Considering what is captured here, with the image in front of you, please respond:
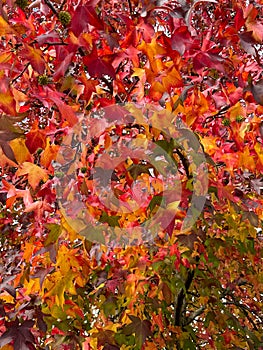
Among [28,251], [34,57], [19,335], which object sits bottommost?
[19,335]

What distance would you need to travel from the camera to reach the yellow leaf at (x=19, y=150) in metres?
1.30

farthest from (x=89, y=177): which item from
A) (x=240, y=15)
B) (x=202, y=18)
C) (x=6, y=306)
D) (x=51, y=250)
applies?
(x=202, y=18)

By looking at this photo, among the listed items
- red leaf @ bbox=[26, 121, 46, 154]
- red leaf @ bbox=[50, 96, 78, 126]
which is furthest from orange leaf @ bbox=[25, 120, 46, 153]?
red leaf @ bbox=[50, 96, 78, 126]

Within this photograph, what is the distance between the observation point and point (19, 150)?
1.32 m

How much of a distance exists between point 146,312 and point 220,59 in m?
2.19

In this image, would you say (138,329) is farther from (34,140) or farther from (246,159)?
(34,140)

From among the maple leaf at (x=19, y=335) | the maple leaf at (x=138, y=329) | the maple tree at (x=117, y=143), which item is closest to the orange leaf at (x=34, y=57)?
the maple tree at (x=117, y=143)

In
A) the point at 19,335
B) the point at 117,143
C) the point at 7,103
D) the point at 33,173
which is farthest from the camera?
the point at 19,335

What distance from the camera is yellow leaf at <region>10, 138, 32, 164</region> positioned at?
1301 millimetres

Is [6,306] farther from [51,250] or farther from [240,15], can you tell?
[240,15]

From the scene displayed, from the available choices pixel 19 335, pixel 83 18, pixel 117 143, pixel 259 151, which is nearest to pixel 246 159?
pixel 259 151

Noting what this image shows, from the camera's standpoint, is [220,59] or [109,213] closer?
[220,59]

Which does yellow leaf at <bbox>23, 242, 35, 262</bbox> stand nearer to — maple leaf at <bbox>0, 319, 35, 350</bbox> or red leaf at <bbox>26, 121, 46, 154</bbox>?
maple leaf at <bbox>0, 319, 35, 350</bbox>

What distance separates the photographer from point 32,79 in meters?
1.86
